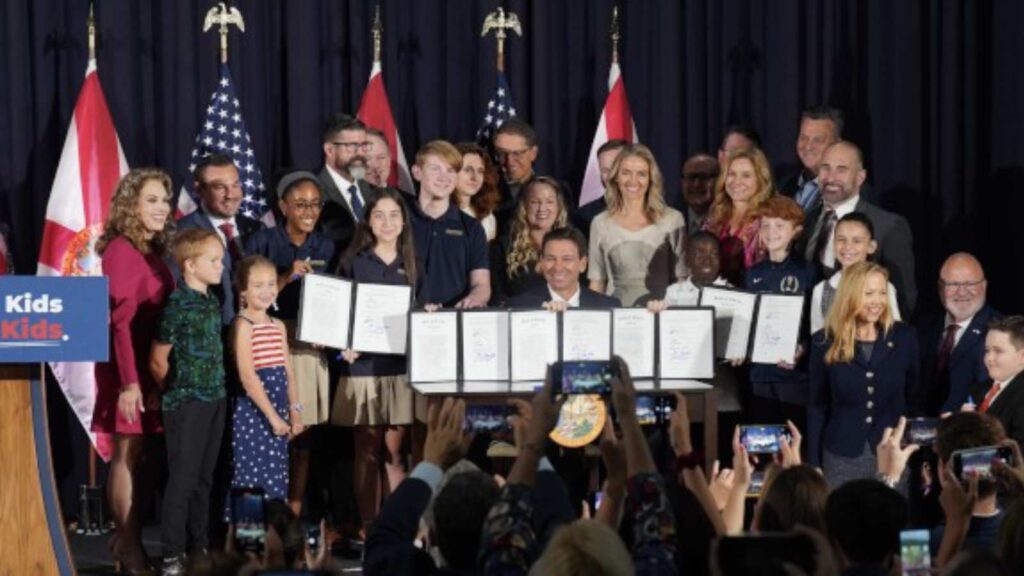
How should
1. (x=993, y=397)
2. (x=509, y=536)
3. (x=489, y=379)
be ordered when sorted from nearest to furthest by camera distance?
(x=509, y=536) < (x=993, y=397) < (x=489, y=379)

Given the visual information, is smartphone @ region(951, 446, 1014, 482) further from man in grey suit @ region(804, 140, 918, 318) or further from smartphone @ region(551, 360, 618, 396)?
man in grey suit @ region(804, 140, 918, 318)

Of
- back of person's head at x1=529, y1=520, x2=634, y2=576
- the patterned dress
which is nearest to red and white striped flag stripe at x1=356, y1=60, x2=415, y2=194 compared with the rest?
the patterned dress

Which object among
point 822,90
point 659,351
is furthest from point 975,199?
point 659,351

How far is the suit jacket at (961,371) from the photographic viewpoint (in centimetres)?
885

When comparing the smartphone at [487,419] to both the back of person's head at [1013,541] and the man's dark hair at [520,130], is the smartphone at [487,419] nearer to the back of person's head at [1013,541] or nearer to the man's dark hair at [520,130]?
the back of person's head at [1013,541]

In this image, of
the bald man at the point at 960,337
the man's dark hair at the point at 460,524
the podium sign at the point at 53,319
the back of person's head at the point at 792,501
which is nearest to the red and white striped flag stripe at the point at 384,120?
the bald man at the point at 960,337

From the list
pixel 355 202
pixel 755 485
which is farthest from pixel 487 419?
pixel 355 202

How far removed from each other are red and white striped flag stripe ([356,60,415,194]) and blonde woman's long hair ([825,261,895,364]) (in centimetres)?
283

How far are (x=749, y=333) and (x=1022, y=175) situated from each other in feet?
8.35

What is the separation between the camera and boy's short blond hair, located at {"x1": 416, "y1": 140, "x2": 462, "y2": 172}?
9414 mm

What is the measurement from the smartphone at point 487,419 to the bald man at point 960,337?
3208 mm

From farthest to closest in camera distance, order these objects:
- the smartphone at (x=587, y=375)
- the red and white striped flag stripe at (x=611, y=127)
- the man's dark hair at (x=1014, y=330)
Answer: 1. the red and white striped flag stripe at (x=611, y=127)
2. the man's dark hair at (x=1014, y=330)
3. the smartphone at (x=587, y=375)

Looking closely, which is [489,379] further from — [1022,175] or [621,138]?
[1022,175]

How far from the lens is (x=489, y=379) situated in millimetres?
8711
